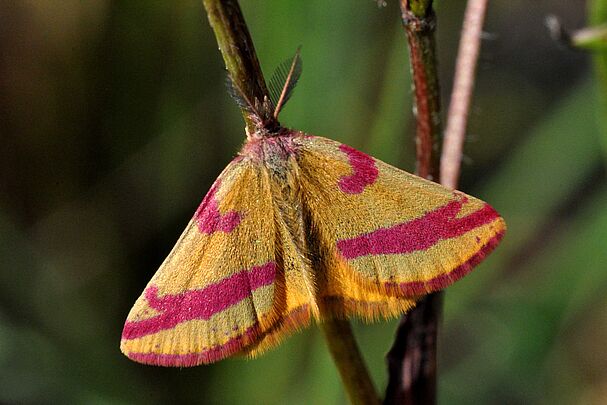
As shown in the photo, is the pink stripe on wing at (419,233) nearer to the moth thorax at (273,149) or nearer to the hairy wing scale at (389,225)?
the hairy wing scale at (389,225)

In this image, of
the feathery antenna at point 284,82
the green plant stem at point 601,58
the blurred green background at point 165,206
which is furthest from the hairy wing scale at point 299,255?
the blurred green background at point 165,206

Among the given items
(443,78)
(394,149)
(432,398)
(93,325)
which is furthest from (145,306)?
(443,78)

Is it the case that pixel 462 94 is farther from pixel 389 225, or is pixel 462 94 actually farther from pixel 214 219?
pixel 214 219

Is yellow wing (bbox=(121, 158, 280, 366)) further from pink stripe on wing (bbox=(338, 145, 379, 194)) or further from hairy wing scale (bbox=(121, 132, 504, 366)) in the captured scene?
pink stripe on wing (bbox=(338, 145, 379, 194))

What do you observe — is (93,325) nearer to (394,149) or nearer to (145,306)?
(394,149)

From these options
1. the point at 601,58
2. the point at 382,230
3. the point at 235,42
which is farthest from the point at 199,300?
the point at 601,58

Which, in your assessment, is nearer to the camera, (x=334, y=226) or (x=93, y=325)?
(x=334, y=226)
